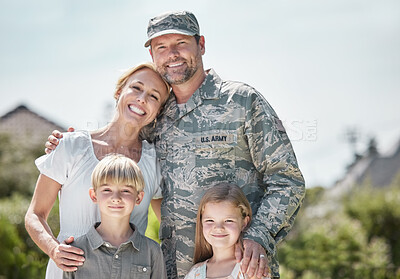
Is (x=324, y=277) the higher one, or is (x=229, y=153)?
(x=229, y=153)

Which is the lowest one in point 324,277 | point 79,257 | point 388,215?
point 324,277

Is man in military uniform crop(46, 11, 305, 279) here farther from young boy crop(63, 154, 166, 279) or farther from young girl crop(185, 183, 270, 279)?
young boy crop(63, 154, 166, 279)

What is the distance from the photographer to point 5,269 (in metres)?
10.1

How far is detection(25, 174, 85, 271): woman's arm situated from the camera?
292 centimetres

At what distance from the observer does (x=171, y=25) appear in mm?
3527

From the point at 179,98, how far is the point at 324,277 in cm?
1000

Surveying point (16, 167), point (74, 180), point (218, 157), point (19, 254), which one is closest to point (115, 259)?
point (74, 180)

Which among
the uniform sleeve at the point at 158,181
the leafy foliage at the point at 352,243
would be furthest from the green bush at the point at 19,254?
the uniform sleeve at the point at 158,181

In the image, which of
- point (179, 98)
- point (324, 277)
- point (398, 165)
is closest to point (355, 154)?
point (398, 165)

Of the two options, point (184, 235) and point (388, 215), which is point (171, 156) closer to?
point (184, 235)

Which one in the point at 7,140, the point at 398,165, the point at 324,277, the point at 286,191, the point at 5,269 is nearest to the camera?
the point at 286,191


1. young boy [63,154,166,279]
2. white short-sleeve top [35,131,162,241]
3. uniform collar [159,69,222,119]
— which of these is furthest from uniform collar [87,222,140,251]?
uniform collar [159,69,222,119]

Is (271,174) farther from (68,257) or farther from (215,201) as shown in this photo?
(68,257)

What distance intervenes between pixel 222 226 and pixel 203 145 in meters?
0.66
